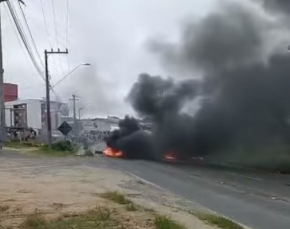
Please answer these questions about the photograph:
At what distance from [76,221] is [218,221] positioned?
2878 mm

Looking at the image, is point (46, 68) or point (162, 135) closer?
point (162, 135)

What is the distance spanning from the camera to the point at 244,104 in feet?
117

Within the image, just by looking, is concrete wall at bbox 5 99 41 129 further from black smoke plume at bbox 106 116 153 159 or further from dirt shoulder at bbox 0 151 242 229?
dirt shoulder at bbox 0 151 242 229

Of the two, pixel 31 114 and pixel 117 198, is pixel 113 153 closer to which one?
pixel 117 198

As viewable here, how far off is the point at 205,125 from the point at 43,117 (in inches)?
1745

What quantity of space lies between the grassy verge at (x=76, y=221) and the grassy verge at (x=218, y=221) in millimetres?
1970

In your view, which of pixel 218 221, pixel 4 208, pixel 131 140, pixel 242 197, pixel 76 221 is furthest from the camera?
pixel 131 140

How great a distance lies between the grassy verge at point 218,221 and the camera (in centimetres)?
939

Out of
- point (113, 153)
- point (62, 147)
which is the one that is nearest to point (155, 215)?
point (113, 153)

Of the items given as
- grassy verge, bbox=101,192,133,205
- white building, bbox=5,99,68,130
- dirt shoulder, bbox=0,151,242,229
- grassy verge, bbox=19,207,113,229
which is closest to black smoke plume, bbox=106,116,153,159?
dirt shoulder, bbox=0,151,242,229

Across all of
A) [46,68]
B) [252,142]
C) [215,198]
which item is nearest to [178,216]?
[215,198]

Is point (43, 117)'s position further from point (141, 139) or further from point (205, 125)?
point (205, 125)

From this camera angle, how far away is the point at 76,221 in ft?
27.7

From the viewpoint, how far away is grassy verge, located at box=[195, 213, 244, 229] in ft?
30.8
